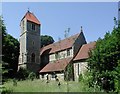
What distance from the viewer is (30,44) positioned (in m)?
54.0

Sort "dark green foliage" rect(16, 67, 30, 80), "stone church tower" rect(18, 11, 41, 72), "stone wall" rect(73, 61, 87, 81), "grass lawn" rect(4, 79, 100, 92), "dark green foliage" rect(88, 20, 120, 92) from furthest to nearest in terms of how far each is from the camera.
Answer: "stone church tower" rect(18, 11, 41, 72)
"dark green foliage" rect(16, 67, 30, 80)
"stone wall" rect(73, 61, 87, 81)
"grass lawn" rect(4, 79, 100, 92)
"dark green foliage" rect(88, 20, 120, 92)

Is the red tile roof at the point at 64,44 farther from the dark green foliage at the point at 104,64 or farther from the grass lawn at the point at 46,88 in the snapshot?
the grass lawn at the point at 46,88

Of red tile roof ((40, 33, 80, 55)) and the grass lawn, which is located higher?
red tile roof ((40, 33, 80, 55))

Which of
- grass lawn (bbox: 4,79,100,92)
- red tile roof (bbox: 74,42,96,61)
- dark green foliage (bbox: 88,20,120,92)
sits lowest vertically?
grass lawn (bbox: 4,79,100,92)

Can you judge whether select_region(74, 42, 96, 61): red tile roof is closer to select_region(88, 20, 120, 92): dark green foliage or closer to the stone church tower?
the stone church tower

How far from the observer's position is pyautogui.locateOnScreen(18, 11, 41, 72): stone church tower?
5306 centimetres

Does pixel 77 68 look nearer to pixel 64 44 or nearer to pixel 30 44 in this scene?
pixel 64 44

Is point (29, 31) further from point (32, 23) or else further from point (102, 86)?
point (102, 86)

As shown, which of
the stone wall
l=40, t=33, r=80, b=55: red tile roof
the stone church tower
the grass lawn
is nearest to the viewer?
l=40, t=33, r=80, b=55: red tile roof

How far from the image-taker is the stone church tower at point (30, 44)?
53.1 metres

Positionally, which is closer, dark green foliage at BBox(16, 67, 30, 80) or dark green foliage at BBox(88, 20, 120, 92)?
dark green foliage at BBox(88, 20, 120, 92)

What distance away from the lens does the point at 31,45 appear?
5403 cm

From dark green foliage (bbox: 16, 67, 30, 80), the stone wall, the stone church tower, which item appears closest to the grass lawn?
the stone wall

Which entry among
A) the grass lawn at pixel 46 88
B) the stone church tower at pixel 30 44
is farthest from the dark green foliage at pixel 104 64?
the stone church tower at pixel 30 44
